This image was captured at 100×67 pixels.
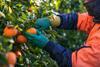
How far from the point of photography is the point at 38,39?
119 inches

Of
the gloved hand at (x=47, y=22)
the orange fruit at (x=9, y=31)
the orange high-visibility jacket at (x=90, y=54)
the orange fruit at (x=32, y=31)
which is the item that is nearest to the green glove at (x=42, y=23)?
the gloved hand at (x=47, y=22)

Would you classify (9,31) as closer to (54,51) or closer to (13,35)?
(13,35)

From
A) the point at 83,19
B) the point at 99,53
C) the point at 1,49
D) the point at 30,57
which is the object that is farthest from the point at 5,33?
the point at 83,19

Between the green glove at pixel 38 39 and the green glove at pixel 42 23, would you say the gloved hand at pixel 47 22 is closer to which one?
the green glove at pixel 42 23

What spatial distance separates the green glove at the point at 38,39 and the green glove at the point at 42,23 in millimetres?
161

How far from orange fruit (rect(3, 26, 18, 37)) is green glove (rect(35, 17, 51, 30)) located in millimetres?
614

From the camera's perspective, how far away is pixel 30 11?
3.20m

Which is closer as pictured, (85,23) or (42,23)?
(42,23)

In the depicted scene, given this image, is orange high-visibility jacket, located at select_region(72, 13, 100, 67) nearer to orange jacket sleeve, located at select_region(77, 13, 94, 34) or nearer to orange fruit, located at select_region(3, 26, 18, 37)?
orange jacket sleeve, located at select_region(77, 13, 94, 34)

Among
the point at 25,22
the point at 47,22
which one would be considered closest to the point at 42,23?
the point at 47,22

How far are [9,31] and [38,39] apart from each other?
0.57 m

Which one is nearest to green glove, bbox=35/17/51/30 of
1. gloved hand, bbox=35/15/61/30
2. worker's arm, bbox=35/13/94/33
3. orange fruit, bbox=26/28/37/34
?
gloved hand, bbox=35/15/61/30

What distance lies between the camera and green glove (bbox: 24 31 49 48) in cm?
296

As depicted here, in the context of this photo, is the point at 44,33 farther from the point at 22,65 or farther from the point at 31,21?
the point at 22,65
